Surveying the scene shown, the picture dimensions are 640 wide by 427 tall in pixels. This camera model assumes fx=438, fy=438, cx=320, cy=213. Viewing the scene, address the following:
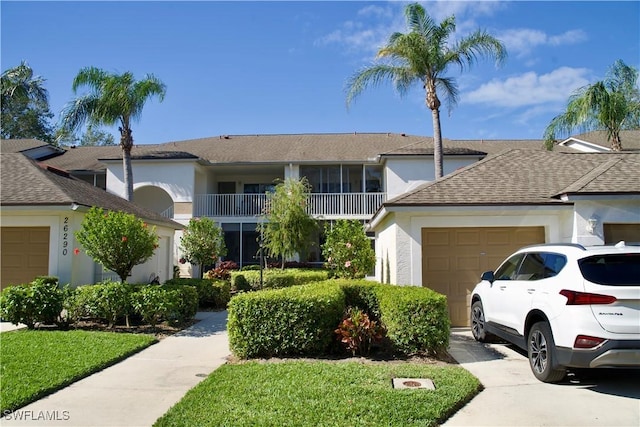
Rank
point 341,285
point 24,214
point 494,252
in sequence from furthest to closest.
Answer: point 24,214, point 494,252, point 341,285

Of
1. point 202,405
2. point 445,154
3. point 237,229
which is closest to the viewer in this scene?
point 202,405

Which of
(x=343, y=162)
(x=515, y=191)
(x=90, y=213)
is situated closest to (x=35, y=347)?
(x=90, y=213)

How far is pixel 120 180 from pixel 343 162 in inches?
459

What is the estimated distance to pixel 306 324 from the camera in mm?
7309

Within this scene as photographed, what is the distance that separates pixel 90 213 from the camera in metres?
10.3

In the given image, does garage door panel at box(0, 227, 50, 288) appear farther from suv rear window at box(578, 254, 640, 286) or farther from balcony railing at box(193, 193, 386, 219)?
suv rear window at box(578, 254, 640, 286)

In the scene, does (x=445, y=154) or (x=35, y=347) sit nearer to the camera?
(x=35, y=347)

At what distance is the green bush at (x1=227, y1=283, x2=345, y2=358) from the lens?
7.29m

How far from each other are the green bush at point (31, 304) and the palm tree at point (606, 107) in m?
17.7

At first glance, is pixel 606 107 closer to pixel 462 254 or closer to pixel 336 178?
pixel 462 254

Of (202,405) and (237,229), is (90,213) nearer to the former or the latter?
(202,405)

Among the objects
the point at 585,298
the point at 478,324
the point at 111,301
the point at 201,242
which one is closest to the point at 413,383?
the point at 585,298

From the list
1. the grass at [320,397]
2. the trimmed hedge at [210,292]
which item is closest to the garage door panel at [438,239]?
the grass at [320,397]

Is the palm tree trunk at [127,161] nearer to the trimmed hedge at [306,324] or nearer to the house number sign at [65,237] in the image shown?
the house number sign at [65,237]
